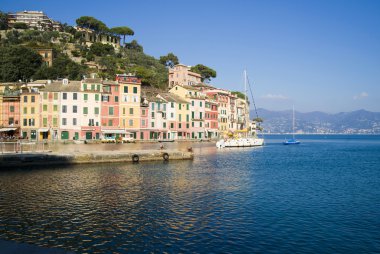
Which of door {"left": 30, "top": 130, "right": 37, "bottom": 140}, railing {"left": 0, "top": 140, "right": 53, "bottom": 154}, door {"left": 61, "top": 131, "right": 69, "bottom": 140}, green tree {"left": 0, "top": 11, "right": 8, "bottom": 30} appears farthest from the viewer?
green tree {"left": 0, "top": 11, "right": 8, "bottom": 30}

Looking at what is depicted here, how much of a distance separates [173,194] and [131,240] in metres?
9.36

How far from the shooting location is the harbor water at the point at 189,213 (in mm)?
14594

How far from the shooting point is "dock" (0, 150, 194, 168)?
36.3 meters

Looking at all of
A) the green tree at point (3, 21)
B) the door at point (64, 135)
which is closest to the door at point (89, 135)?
the door at point (64, 135)

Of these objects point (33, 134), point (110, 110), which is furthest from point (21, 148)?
point (110, 110)

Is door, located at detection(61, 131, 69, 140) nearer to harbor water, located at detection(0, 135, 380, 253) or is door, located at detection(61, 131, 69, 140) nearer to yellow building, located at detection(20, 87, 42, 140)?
yellow building, located at detection(20, 87, 42, 140)

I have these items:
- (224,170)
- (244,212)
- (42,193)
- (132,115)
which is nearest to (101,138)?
(132,115)

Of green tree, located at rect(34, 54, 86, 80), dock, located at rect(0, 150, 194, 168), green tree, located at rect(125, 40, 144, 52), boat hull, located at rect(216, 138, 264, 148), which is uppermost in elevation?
green tree, located at rect(125, 40, 144, 52)

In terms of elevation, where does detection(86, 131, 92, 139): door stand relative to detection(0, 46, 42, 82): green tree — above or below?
below

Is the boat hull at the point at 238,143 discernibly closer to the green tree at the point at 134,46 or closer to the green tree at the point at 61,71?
the green tree at the point at 61,71

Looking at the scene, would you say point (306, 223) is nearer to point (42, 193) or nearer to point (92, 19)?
point (42, 193)

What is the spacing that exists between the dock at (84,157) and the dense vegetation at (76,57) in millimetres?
53282

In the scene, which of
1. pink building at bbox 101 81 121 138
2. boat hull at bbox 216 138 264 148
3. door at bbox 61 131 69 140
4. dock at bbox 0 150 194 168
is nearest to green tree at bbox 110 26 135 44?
pink building at bbox 101 81 121 138

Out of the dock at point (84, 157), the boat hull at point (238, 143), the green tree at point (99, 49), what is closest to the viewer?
the dock at point (84, 157)
